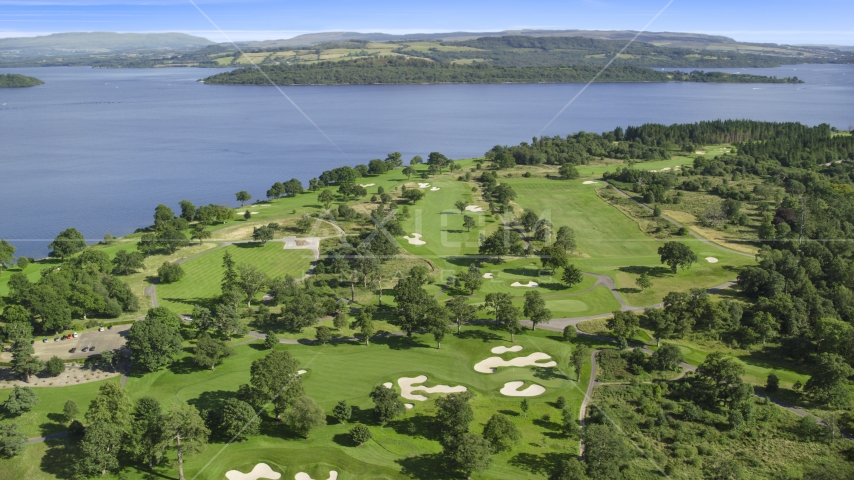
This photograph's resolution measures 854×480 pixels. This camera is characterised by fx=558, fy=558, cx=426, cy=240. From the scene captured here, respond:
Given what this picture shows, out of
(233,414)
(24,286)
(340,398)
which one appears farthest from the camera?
(24,286)

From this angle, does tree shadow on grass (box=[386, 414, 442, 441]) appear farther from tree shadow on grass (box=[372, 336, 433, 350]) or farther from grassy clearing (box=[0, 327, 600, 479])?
tree shadow on grass (box=[372, 336, 433, 350])

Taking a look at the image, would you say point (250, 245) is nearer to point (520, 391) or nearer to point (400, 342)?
point (400, 342)

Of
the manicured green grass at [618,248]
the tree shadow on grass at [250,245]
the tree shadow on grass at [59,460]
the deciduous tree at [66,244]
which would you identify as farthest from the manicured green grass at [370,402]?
the deciduous tree at [66,244]

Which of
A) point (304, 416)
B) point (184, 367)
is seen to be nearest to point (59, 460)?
point (184, 367)

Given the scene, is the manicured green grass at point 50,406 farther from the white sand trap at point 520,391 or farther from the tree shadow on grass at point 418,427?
the white sand trap at point 520,391

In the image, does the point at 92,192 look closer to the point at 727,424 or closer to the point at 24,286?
the point at 24,286

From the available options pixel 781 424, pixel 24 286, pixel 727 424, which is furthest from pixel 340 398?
pixel 24 286
